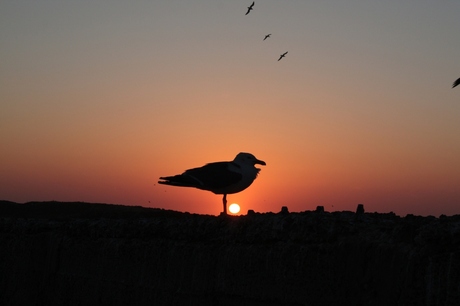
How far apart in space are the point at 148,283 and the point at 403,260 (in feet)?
6.18

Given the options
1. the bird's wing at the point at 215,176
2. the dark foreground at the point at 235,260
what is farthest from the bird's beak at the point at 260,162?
the dark foreground at the point at 235,260

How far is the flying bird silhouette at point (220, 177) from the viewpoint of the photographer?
773 cm

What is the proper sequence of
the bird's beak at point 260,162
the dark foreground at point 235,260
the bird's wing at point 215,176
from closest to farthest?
1. the dark foreground at point 235,260
2. the bird's wing at point 215,176
3. the bird's beak at point 260,162

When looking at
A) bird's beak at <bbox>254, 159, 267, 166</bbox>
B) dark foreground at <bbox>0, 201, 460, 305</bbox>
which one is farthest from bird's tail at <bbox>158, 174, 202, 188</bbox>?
dark foreground at <bbox>0, 201, 460, 305</bbox>

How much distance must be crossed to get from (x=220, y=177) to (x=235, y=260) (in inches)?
148

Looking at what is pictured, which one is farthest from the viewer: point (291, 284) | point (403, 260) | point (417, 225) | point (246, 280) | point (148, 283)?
point (148, 283)

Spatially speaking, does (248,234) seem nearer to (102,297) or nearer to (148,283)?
(148,283)

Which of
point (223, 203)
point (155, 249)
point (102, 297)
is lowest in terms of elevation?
point (102, 297)

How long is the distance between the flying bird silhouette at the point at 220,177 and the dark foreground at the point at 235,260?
7.43ft

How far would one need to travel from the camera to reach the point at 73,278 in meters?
5.16

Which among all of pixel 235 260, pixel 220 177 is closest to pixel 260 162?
pixel 220 177

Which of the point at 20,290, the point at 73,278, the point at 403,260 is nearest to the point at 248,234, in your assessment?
the point at 403,260

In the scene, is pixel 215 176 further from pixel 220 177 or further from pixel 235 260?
pixel 235 260

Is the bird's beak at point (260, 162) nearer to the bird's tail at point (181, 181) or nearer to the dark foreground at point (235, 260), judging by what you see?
the bird's tail at point (181, 181)
